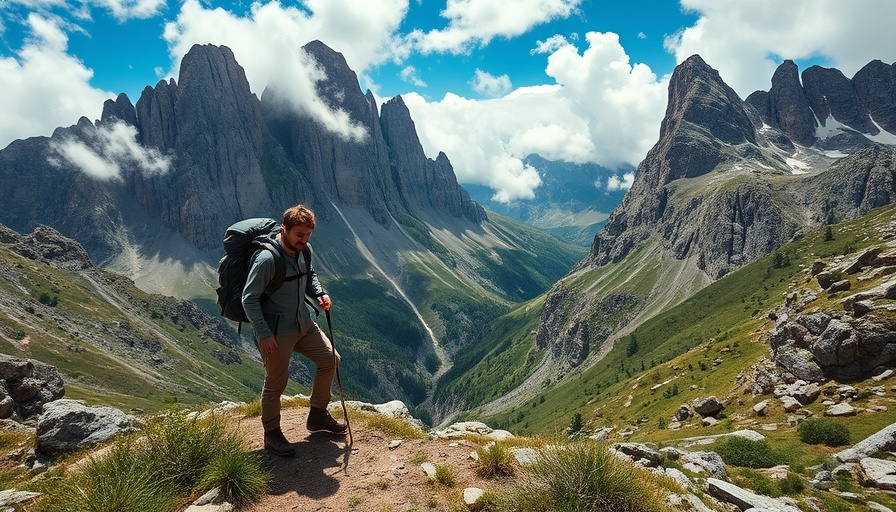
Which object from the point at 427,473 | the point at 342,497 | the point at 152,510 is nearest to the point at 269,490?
the point at 342,497

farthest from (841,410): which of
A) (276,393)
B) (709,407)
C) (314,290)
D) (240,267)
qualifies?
(240,267)

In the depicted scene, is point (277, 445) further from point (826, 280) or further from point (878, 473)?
point (826, 280)

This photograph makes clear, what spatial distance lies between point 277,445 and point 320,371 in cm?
225

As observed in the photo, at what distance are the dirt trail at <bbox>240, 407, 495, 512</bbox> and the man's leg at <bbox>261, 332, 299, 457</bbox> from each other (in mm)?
290

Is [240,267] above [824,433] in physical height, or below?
above

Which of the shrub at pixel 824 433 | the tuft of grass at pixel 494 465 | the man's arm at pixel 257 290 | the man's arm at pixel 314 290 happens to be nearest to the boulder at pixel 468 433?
the tuft of grass at pixel 494 465

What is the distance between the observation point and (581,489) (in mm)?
8023

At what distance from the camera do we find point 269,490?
30.6 ft

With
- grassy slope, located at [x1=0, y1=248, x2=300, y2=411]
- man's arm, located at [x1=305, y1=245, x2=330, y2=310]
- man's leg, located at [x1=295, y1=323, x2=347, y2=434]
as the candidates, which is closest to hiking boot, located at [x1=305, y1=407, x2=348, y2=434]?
man's leg, located at [x1=295, y1=323, x2=347, y2=434]

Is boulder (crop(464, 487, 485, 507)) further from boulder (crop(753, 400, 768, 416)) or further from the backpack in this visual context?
boulder (crop(753, 400, 768, 416))

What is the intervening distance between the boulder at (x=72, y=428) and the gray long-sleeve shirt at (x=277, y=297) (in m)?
8.15

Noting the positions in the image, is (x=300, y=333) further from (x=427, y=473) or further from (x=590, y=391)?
(x=590, y=391)

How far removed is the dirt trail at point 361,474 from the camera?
29.6ft

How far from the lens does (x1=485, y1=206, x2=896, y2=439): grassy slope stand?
289ft
